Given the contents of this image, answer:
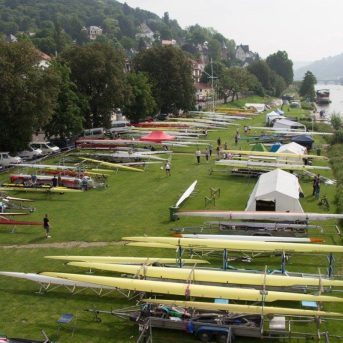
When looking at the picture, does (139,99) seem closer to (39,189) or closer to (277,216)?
(39,189)

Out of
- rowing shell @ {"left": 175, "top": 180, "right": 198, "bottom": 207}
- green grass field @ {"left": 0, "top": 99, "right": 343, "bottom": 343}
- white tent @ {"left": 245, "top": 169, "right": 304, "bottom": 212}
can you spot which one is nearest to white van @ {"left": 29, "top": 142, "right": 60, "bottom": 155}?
green grass field @ {"left": 0, "top": 99, "right": 343, "bottom": 343}

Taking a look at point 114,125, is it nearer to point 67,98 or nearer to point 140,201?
point 67,98

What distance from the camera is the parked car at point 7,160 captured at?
40.1 m

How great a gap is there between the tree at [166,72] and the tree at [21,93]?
102ft

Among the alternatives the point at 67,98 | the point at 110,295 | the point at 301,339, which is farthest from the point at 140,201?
the point at 67,98

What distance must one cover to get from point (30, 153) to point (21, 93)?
7.39 meters

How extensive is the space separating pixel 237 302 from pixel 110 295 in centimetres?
504

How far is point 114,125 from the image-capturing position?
63094 mm

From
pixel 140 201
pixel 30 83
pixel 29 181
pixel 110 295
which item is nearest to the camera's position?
pixel 110 295

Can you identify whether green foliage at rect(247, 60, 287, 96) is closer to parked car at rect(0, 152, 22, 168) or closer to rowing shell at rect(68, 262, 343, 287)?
parked car at rect(0, 152, 22, 168)

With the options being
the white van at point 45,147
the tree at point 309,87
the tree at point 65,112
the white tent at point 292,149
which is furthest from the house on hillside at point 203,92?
the white tent at point 292,149

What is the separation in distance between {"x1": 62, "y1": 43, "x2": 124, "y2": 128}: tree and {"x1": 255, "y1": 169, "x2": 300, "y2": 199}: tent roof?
29.0 metres

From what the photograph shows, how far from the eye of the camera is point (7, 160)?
40.4 metres

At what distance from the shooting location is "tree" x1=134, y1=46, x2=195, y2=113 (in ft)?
233
